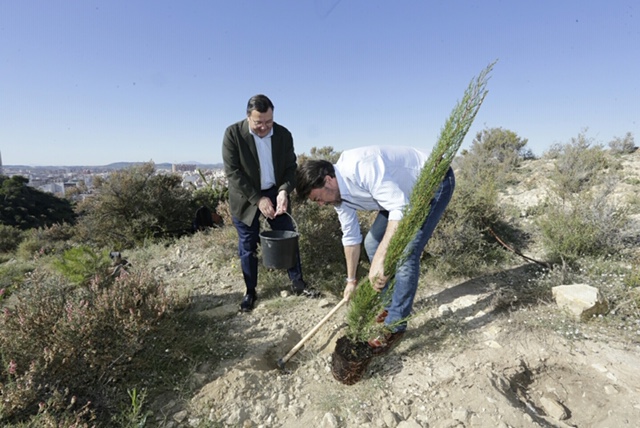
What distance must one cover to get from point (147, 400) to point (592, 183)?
8.29 metres

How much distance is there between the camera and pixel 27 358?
181 cm

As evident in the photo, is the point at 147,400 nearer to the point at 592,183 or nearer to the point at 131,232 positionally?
the point at 131,232

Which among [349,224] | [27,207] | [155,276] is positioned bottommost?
[27,207]

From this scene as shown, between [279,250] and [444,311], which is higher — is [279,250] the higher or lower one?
the higher one

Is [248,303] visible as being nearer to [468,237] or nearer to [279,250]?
[279,250]

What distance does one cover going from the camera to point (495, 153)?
38.5 ft

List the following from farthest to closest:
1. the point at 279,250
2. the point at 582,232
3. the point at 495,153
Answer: the point at 495,153, the point at 582,232, the point at 279,250

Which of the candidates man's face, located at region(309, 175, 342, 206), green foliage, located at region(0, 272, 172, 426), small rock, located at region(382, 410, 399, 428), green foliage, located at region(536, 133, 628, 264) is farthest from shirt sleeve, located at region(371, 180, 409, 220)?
green foliage, located at region(536, 133, 628, 264)

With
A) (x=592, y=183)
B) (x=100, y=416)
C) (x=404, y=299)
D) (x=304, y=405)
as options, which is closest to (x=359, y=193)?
(x=404, y=299)

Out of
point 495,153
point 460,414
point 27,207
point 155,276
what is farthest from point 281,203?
point 27,207

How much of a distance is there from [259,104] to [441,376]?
95.7 inches

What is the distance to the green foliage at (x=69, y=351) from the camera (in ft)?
5.28

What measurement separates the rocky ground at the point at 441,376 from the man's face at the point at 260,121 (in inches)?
66.7

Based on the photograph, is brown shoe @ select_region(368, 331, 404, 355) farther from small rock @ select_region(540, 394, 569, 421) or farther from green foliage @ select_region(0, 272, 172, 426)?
green foliage @ select_region(0, 272, 172, 426)
